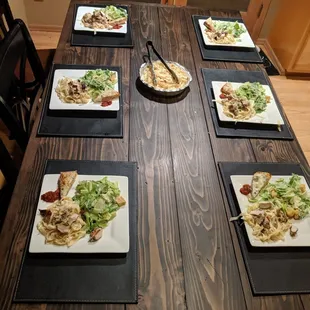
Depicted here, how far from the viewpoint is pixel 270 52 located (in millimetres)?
3527

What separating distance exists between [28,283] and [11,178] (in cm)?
55

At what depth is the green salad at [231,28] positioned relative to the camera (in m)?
1.90

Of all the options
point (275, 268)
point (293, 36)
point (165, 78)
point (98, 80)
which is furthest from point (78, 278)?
point (293, 36)

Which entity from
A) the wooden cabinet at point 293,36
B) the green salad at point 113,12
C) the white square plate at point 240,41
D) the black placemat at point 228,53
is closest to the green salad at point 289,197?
the black placemat at point 228,53

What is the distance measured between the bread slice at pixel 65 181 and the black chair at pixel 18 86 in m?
0.40

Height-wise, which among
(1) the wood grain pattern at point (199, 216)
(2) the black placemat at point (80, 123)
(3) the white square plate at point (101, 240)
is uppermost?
(3) the white square plate at point (101, 240)

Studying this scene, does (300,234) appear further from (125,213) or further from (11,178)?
(11,178)

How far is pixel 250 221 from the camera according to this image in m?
1.04

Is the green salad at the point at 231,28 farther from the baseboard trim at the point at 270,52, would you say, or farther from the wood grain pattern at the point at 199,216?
the baseboard trim at the point at 270,52

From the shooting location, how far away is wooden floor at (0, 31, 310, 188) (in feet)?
9.03

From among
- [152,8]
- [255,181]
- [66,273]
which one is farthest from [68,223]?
[152,8]

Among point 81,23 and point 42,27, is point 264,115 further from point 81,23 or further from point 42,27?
point 42,27

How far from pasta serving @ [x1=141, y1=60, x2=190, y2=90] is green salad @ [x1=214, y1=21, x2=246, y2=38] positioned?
0.50 metres

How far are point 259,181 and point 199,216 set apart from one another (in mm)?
245
